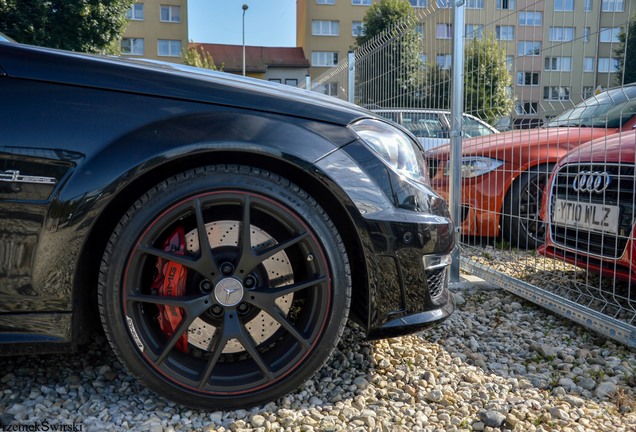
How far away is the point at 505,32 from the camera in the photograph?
3.64 metres

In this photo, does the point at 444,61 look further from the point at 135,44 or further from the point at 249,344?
the point at 135,44

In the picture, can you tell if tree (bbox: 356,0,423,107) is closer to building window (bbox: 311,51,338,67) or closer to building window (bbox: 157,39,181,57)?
building window (bbox: 311,51,338,67)

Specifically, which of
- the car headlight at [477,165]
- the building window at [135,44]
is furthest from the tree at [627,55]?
the building window at [135,44]

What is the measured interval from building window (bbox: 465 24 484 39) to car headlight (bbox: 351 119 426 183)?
5.95 ft

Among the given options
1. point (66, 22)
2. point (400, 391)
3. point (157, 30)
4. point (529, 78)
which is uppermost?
point (157, 30)

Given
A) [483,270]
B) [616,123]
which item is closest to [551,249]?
[483,270]

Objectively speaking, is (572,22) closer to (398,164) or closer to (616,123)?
(616,123)

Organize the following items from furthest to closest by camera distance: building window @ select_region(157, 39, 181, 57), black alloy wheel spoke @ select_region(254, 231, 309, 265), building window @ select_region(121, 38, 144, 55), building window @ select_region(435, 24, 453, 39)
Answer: building window @ select_region(157, 39, 181, 57), building window @ select_region(121, 38, 144, 55), building window @ select_region(435, 24, 453, 39), black alloy wheel spoke @ select_region(254, 231, 309, 265)

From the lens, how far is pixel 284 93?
7.05 feet

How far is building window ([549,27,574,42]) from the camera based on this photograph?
9.93 feet

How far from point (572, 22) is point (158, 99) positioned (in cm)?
237

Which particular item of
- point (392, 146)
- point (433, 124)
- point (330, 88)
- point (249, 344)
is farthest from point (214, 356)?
point (330, 88)

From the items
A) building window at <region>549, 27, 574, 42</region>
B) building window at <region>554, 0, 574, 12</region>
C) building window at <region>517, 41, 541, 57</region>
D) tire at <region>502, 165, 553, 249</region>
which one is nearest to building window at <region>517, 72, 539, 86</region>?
building window at <region>517, 41, 541, 57</region>

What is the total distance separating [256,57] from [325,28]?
675cm
